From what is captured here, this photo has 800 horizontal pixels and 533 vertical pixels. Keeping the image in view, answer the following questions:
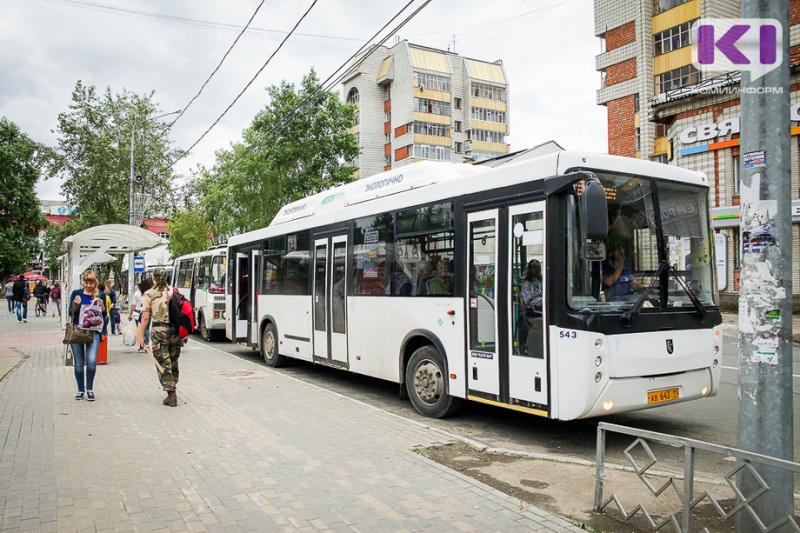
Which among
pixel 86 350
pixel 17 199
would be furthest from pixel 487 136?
pixel 86 350

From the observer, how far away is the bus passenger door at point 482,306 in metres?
6.93

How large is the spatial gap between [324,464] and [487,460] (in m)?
Answer: 1.57

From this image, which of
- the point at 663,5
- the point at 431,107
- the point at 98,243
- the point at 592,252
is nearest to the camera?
the point at 592,252

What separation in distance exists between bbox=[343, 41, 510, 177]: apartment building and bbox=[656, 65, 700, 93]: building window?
78.2 feet

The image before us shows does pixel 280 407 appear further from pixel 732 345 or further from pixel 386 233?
pixel 732 345

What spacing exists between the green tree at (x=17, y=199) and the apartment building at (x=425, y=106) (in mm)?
28458

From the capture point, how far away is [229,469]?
561 centimetres

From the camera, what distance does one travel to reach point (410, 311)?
845 centimetres

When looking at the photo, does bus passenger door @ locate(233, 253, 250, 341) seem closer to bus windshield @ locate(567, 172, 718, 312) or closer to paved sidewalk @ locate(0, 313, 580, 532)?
paved sidewalk @ locate(0, 313, 580, 532)

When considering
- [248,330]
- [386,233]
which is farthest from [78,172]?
[386,233]

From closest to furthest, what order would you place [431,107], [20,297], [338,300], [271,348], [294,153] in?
[338,300] → [271,348] → [20,297] → [294,153] → [431,107]

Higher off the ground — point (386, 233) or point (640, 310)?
point (386, 233)

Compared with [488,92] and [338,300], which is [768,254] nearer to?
[338,300]

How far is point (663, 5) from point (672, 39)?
218 centimetres
